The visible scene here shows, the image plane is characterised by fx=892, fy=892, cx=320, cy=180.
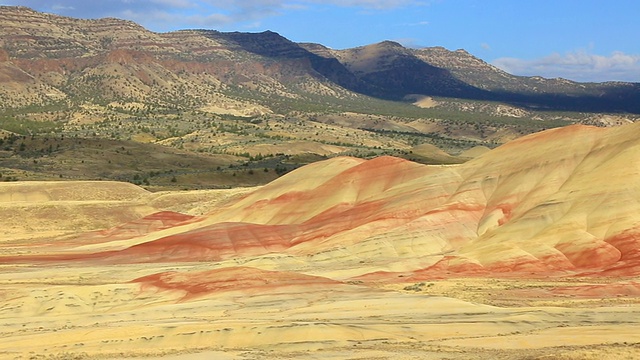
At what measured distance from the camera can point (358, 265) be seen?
63688 millimetres

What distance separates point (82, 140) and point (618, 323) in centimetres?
13701

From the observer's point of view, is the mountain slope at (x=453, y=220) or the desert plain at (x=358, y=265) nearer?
the desert plain at (x=358, y=265)

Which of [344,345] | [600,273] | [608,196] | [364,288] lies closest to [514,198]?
[608,196]

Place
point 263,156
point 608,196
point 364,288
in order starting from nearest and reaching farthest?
point 364,288 → point 608,196 → point 263,156

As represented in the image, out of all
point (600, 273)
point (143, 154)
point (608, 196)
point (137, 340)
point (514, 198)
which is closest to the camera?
point (137, 340)

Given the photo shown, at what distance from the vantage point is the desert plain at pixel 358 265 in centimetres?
3594

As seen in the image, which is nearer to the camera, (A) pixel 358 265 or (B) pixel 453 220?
(A) pixel 358 265

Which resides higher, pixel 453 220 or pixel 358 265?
pixel 453 220

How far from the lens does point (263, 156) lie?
181 m

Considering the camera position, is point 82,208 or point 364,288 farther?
point 82,208

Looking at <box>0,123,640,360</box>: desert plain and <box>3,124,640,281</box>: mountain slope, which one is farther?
<box>3,124,640,281</box>: mountain slope

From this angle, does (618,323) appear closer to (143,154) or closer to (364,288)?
(364,288)

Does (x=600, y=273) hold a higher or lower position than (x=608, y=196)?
lower

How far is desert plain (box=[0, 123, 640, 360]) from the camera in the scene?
35.9m
